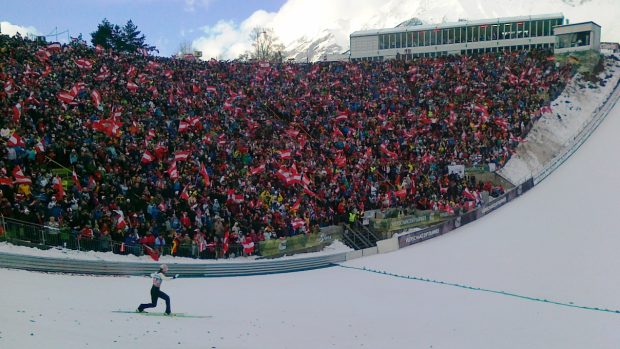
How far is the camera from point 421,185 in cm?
3566

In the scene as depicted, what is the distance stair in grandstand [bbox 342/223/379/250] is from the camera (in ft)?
102

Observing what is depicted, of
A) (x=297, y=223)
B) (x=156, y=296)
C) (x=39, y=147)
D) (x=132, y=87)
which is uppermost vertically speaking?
(x=132, y=87)

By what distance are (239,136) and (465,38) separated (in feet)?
133

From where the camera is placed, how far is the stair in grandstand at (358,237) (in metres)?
31.2

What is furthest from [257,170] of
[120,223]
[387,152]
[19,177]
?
[19,177]

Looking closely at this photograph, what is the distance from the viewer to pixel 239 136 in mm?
36094

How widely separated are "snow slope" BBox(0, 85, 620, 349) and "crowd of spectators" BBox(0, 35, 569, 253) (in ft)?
10.2

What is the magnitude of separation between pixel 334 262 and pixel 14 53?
68.2 ft

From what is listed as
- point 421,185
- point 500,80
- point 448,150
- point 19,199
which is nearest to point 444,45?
point 500,80

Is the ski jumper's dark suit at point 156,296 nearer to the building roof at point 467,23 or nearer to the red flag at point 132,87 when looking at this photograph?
the red flag at point 132,87

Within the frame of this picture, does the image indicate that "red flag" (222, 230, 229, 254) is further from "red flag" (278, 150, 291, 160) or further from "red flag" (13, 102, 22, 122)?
"red flag" (13, 102, 22, 122)

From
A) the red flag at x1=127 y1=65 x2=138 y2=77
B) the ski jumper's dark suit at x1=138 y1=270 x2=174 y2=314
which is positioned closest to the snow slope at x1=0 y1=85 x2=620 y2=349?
the ski jumper's dark suit at x1=138 y1=270 x2=174 y2=314

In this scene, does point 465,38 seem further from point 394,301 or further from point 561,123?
point 394,301

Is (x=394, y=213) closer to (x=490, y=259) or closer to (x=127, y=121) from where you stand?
(x=490, y=259)
